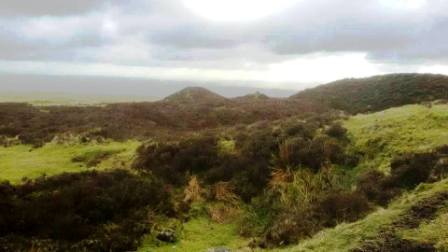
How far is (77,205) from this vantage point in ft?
60.5

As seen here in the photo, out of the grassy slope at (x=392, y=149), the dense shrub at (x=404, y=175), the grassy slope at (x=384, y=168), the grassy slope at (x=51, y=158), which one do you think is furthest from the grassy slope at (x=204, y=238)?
the grassy slope at (x=51, y=158)

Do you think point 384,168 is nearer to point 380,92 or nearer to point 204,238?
point 204,238

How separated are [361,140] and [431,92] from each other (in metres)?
23.6

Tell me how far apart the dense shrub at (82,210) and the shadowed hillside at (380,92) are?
2674cm

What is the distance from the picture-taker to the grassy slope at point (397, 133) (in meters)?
20.9

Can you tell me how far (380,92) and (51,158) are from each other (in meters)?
31.9

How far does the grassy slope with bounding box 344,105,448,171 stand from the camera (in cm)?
2094

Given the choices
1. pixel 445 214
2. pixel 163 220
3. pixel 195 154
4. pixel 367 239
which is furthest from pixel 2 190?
pixel 445 214

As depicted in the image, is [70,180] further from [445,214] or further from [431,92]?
[431,92]

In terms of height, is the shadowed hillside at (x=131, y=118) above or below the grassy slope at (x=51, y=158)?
above

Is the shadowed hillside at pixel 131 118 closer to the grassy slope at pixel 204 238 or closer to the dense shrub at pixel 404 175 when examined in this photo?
the grassy slope at pixel 204 238

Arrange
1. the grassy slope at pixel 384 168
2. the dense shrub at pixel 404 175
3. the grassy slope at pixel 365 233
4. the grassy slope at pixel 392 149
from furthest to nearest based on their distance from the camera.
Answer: the dense shrub at pixel 404 175 < the grassy slope at pixel 384 168 < the grassy slope at pixel 392 149 < the grassy slope at pixel 365 233

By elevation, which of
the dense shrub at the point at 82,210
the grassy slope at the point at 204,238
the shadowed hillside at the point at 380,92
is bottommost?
the grassy slope at the point at 204,238

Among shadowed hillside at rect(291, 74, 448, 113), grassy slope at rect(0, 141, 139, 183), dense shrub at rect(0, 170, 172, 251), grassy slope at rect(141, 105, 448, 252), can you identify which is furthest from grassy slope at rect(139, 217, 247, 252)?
shadowed hillside at rect(291, 74, 448, 113)
